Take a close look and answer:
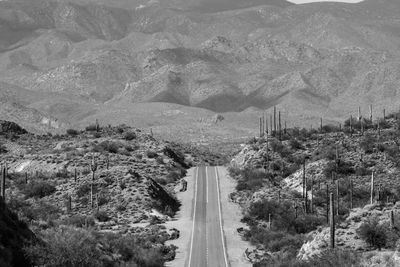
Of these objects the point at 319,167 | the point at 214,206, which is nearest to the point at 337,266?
the point at 214,206

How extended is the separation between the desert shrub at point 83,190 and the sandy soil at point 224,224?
1015cm

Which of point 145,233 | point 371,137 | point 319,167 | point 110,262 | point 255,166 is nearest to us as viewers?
point 110,262

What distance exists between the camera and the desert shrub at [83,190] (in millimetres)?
95256

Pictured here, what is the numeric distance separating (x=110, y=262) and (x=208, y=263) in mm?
11680

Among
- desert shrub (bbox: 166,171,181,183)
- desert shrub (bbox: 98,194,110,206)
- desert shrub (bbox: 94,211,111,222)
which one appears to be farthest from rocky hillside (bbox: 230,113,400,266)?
desert shrub (bbox: 98,194,110,206)

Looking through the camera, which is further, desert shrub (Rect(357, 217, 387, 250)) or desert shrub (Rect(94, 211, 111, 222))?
desert shrub (Rect(94, 211, 111, 222))

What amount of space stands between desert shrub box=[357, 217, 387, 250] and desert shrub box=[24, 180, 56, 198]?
48316 millimetres

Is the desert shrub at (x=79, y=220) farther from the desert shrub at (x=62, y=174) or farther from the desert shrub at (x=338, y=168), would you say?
the desert shrub at (x=338, y=168)

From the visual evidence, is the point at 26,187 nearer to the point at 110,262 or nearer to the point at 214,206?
the point at 214,206

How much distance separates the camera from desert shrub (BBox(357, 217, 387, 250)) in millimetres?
55375

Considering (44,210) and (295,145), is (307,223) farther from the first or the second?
(295,145)

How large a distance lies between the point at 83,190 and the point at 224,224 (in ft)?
54.3

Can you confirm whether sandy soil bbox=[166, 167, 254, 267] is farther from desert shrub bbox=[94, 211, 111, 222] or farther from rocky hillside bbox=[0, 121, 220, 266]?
desert shrub bbox=[94, 211, 111, 222]

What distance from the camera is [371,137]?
115938 millimetres
